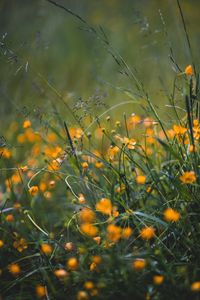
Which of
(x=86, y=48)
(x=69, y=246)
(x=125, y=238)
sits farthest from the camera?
(x=86, y=48)

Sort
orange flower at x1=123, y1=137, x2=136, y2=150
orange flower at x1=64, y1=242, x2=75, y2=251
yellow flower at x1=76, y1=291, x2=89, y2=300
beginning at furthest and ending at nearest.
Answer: orange flower at x1=123, y1=137, x2=136, y2=150
orange flower at x1=64, y1=242, x2=75, y2=251
yellow flower at x1=76, y1=291, x2=89, y2=300

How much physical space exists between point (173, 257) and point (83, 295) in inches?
17.2

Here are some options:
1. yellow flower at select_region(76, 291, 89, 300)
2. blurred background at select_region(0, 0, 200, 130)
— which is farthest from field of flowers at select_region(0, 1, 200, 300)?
blurred background at select_region(0, 0, 200, 130)

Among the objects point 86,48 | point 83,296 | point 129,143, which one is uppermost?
point 86,48

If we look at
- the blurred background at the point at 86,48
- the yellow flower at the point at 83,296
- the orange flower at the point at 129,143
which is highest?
the blurred background at the point at 86,48

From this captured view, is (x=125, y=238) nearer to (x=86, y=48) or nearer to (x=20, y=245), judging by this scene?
(x=20, y=245)

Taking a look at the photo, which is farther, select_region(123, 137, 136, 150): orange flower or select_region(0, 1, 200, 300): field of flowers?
select_region(123, 137, 136, 150): orange flower

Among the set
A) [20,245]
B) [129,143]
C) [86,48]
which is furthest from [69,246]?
[86,48]

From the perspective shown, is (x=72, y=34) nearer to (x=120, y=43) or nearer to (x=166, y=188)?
(x=120, y=43)

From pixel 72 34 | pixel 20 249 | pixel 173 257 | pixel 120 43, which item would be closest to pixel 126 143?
pixel 173 257

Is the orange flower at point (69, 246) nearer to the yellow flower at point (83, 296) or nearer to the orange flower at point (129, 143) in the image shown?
the yellow flower at point (83, 296)

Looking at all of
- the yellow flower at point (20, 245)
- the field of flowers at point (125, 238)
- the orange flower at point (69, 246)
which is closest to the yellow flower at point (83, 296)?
the field of flowers at point (125, 238)

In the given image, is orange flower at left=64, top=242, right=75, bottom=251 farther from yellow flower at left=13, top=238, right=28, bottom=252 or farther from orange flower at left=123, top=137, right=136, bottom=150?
orange flower at left=123, top=137, right=136, bottom=150

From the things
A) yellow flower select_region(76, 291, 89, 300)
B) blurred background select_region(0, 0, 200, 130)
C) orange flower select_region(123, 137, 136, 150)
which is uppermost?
blurred background select_region(0, 0, 200, 130)
